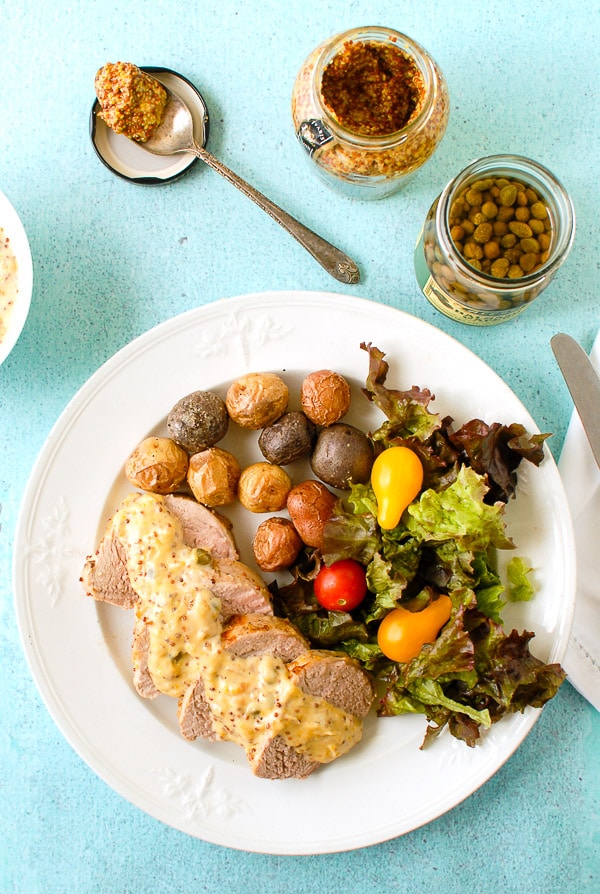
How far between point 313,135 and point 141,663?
1.31m

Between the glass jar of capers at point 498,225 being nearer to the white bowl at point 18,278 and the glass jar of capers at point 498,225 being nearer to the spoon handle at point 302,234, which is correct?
the spoon handle at point 302,234

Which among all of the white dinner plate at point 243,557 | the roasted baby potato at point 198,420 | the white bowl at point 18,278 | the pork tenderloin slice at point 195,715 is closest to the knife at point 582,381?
the white dinner plate at point 243,557

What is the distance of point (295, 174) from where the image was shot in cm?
195

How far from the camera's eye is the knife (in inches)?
69.8

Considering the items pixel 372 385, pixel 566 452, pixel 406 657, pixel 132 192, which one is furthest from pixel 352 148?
pixel 406 657

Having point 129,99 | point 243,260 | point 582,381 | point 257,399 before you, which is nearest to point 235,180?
point 243,260

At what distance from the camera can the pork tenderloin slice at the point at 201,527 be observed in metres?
1.78

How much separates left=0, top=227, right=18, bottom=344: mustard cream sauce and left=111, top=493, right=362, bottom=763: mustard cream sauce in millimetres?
622

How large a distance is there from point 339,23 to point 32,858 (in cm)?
241

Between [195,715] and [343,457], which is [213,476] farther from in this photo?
[195,715]

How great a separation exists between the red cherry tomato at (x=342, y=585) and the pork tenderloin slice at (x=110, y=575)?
1.53ft

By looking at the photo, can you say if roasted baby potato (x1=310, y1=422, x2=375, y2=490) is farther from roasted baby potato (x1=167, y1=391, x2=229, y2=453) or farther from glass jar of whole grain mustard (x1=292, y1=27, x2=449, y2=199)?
glass jar of whole grain mustard (x1=292, y1=27, x2=449, y2=199)

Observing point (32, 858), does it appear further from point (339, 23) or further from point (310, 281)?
point (339, 23)

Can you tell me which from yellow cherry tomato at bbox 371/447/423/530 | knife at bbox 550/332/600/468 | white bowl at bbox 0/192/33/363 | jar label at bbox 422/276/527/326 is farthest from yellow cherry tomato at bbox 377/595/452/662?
white bowl at bbox 0/192/33/363
